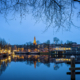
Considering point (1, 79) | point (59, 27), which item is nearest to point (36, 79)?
point (1, 79)

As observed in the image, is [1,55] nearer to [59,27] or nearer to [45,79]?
[45,79]

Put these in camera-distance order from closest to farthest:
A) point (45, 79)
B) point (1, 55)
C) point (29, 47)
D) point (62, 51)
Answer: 1. point (45, 79)
2. point (1, 55)
3. point (62, 51)
4. point (29, 47)

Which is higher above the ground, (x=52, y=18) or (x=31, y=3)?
(x=31, y=3)

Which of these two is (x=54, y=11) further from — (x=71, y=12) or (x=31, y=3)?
(x=31, y=3)

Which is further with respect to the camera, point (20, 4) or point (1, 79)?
point (1, 79)

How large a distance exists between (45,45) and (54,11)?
134476 millimetres

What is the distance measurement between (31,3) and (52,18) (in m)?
1.06

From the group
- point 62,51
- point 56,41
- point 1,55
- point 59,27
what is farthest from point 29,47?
point 59,27

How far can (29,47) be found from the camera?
141500 millimetres

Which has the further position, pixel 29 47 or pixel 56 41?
pixel 29 47

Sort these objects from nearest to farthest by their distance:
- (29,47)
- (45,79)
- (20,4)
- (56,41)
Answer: (20,4) → (45,79) → (56,41) → (29,47)

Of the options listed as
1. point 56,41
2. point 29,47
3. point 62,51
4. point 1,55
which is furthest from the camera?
point 29,47

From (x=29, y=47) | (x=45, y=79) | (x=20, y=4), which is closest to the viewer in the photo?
(x=20, y=4)

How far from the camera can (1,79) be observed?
57.1 ft
